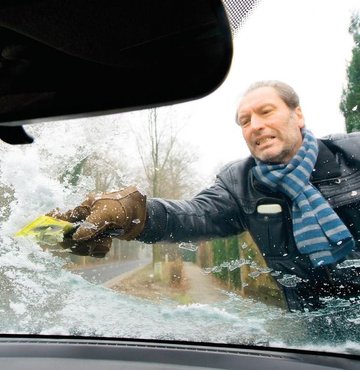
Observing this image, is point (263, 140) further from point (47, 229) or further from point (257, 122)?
point (47, 229)

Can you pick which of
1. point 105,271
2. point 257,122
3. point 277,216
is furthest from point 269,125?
point 105,271

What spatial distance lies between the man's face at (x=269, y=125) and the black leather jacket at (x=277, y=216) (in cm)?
12

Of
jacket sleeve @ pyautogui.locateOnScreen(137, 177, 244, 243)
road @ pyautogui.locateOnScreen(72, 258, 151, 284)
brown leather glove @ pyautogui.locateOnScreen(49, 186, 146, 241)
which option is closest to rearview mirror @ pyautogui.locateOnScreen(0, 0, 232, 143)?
brown leather glove @ pyautogui.locateOnScreen(49, 186, 146, 241)

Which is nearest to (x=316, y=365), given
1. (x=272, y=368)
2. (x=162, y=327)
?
(x=272, y=368)

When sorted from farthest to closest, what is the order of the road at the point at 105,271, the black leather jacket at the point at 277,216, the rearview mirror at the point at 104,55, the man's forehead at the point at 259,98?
A: the road at the point at 105,271, the man's forehead at the point at 259,98, the black leather jacket at the point at 277,216, the rearview mirror at the point at 104,55

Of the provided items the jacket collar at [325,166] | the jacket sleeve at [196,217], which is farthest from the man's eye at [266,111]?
the jacket sleeve at [196,217]

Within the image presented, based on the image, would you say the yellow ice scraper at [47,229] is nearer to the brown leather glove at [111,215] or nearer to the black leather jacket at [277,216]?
the brown leather glove at [111,215]

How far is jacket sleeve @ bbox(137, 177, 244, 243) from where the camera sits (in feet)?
10.2

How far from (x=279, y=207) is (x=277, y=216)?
0.18 feet

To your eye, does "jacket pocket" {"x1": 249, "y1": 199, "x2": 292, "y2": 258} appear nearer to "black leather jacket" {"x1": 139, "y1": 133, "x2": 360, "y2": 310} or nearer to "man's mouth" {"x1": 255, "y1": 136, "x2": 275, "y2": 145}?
"black leather jacket" {"x1": 139, "y1": 133, "x2": 360, "y2": 310}

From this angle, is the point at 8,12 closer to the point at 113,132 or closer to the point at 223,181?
the point at 223,181

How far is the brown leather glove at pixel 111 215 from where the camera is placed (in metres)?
3.02

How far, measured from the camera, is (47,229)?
3.31m

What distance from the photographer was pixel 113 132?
3527 mm
